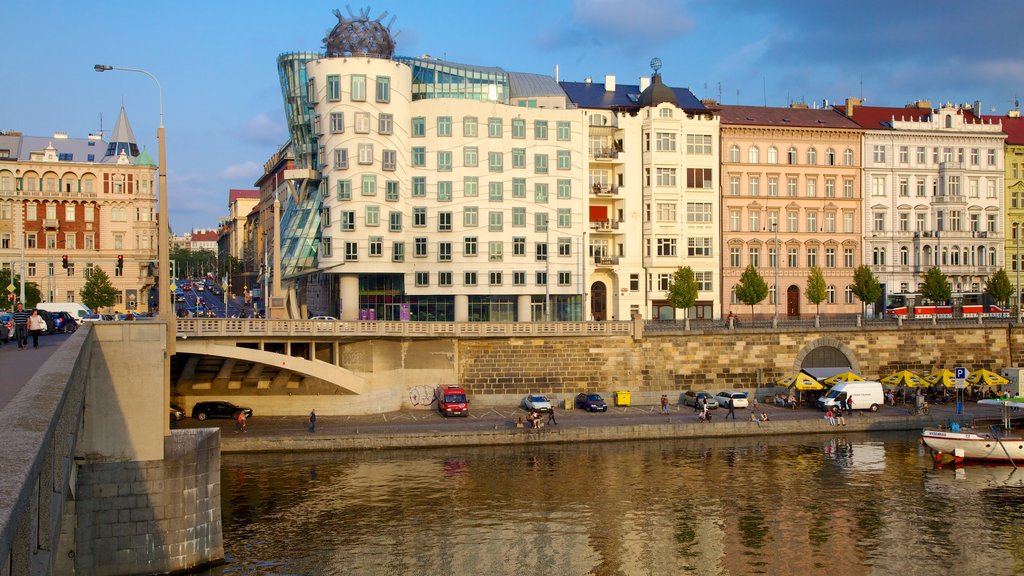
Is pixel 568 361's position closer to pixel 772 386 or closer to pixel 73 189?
pixel 772 386

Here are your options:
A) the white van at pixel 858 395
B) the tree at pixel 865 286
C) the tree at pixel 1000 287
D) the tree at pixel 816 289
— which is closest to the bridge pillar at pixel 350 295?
the white van at pixel 858 395

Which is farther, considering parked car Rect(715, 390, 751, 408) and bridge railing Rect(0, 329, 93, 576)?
parked car Rect(715, 390, 751, 408)

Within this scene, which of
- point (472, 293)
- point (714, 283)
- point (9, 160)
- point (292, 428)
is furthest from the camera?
point (9, 160)

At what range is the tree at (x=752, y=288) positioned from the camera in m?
79.9

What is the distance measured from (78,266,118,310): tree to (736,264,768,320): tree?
54521 mm

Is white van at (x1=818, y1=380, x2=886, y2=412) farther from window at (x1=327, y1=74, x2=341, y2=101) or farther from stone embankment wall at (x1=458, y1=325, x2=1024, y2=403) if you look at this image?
window at (x1=327, y1=74, x2=341, y2=101)

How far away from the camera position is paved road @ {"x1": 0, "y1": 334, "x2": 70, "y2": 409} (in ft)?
69.4

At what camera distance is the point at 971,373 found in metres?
72.9

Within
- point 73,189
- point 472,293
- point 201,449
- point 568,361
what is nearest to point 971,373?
point 568,361

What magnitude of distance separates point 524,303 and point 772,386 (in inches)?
807

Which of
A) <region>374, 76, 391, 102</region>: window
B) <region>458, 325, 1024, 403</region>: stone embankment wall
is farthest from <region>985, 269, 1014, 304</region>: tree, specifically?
<region>374, 76, 391, 102</region>: window

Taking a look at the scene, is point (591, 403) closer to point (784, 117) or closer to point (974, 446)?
point (974, 446)

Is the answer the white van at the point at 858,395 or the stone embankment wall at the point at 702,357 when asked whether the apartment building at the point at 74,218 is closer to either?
the stone embankment wall at the point at 702,357

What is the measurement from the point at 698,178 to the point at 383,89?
27.9 meters
